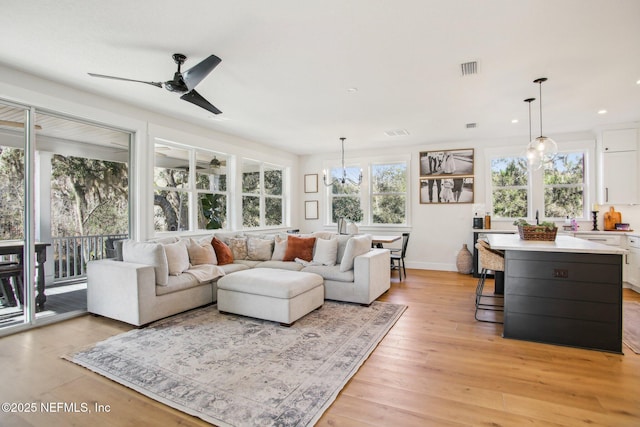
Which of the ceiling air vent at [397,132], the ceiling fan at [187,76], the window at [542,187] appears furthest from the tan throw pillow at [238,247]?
the window at [542,187]

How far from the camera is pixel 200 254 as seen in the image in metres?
4.46

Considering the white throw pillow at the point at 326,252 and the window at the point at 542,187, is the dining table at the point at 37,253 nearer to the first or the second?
the white throw pillow at the point at 326,252

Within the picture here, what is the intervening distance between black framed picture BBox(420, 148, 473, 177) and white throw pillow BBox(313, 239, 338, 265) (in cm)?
320

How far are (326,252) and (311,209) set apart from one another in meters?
3.41

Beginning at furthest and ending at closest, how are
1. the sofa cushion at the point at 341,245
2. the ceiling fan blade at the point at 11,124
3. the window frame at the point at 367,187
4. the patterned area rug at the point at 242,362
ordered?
the window frame at the point at 367,187 < the sofa cushion at the point at 341,245 < the ceiling fan blade at the point at 11,124 < the patterned area rug at the point at 242,362

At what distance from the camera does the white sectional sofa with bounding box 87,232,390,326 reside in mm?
3439

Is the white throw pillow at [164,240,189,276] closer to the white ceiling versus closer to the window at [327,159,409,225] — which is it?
the white ceiling

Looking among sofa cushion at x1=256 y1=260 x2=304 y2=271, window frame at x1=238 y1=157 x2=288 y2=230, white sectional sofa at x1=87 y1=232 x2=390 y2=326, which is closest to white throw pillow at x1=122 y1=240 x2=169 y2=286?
white sectional sofa at x1=87 y1=232 x2=390 y2=326

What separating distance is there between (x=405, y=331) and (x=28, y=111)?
4.54 m

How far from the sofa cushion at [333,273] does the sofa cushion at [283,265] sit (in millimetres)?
158

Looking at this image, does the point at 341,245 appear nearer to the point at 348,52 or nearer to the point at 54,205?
the point at 348,52

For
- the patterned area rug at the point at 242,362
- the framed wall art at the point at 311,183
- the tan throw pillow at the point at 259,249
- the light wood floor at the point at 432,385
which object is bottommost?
the light wood floor at the point at 432,385

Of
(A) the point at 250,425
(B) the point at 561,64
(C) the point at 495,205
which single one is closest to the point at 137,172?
(A) the point at 250,425

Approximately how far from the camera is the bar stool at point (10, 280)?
3527mm
